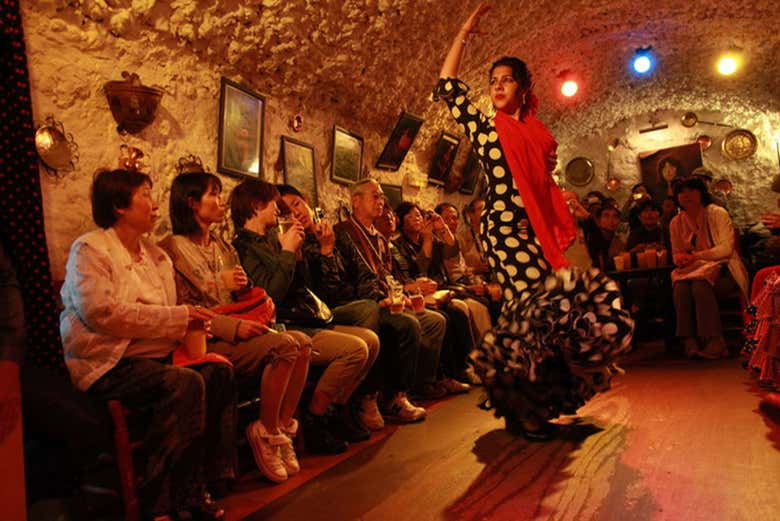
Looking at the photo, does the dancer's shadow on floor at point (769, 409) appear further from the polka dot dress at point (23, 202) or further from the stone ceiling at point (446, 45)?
the stone ceiling at point (446, 45)

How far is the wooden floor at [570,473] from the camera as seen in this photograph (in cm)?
192

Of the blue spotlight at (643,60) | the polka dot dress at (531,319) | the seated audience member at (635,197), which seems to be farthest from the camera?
the seated audience member at (635,197)

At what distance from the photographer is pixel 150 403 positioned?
2078 millimetres

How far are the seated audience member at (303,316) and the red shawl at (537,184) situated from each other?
1.00 m

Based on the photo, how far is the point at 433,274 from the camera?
4.70 metres

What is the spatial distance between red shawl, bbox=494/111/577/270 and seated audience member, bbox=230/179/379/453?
3.27ft

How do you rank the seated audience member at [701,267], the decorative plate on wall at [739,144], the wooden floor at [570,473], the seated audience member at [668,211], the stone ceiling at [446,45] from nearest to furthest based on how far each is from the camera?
the wooden floor at [570,473]
the stone ceiling at [446,45]
the seated audience member at [701,267]
the seated audience member at [668,211]
the decorative plate on wall at [739,144]

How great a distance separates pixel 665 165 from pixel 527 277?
6899 mm

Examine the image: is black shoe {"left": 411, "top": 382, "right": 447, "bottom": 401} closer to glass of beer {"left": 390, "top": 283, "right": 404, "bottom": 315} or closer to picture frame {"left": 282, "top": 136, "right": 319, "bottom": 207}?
glass of beer {"left": 390, "top": 283, "right": 404, "bottom": 315}

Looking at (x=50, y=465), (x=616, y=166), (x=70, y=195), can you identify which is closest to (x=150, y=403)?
(x=50, y=465)

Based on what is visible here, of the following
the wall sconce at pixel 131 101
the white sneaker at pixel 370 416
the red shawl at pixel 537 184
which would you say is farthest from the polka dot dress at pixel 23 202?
the red shawl at pixel 537 184

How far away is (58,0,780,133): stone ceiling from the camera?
334cm

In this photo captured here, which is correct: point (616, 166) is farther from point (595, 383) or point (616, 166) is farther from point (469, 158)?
point (595, 383)

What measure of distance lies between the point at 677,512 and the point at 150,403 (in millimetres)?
1702
